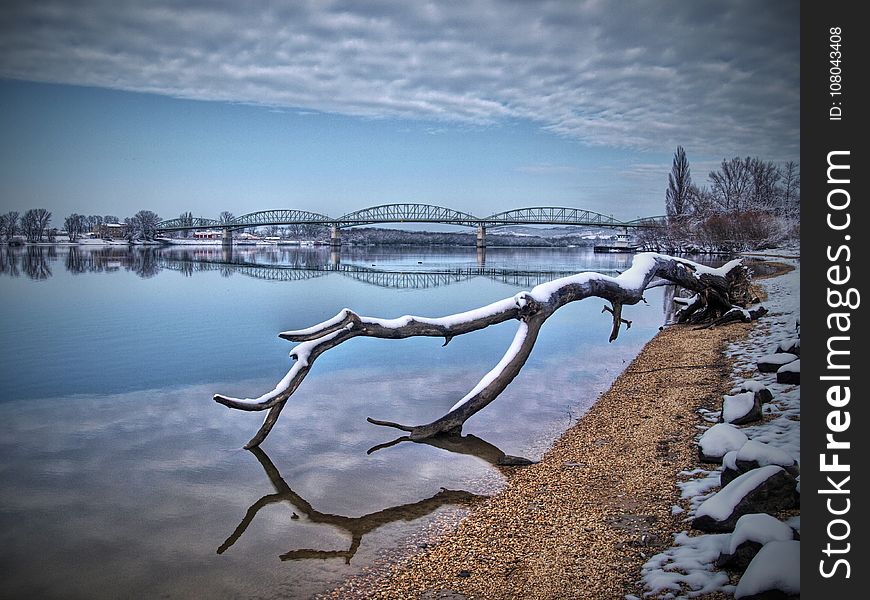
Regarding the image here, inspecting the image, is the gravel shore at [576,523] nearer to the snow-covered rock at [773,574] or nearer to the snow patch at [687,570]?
the snow patch at [687,570]

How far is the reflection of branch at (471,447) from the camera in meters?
8.27

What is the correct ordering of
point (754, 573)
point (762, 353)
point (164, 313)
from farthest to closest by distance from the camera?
point (164, 313)
point (762, 353)
point (754, 573)

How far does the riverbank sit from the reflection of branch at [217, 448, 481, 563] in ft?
1.82

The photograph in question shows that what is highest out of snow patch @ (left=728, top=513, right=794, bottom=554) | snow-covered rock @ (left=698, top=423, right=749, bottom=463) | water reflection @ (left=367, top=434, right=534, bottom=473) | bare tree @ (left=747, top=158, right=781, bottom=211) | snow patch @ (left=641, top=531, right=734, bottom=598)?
bare tree @ (left=747, top=158, right=781, bottom=211)

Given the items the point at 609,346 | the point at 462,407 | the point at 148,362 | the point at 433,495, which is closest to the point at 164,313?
the point at 148,362

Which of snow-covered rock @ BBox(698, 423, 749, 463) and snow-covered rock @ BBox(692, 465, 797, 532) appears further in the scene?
snow-covered rock @ BBox(698, 423, 749, 463)

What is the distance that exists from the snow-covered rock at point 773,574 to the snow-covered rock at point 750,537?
1.04ft

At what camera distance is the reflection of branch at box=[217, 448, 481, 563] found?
6.07 metres

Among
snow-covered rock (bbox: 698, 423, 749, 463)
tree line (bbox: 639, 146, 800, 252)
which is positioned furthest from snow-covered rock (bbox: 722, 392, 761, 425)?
tree line (bbox: 639, 146, 800, 252)

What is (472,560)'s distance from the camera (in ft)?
18.1

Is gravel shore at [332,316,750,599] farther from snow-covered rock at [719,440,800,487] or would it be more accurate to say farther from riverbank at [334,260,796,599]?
snow-covered rock at [719,440,800,487]

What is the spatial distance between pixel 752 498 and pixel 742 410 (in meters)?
3.20

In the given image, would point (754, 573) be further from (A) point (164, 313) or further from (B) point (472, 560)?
(A) point (164, 313)
